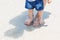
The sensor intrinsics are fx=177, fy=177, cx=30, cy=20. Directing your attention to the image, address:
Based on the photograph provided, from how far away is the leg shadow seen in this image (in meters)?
1.66

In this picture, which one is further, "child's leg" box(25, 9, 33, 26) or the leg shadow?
"child's leg" box(25, 9, 33, 26)

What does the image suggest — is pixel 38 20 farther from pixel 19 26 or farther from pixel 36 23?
pixel 19 26

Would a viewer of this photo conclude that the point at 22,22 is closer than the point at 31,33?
No

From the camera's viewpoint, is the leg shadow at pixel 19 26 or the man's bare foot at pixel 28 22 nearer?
the leg shadow at pixel 19 26

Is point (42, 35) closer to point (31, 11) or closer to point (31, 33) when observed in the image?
point (31, 33)

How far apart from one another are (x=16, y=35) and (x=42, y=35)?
242 millimetres

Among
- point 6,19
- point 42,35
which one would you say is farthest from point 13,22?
point 42,35

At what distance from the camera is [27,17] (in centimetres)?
191

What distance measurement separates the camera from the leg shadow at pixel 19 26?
1.66 meters

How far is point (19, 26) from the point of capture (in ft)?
5.81

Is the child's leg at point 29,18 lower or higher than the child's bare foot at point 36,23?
higher

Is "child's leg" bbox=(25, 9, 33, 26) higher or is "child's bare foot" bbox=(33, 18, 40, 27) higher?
"child's leg" bbox=(25, 9, 33, 26)

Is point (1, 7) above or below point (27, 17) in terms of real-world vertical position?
above

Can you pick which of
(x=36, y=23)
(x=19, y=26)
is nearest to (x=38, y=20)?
(x=36, y=23)
